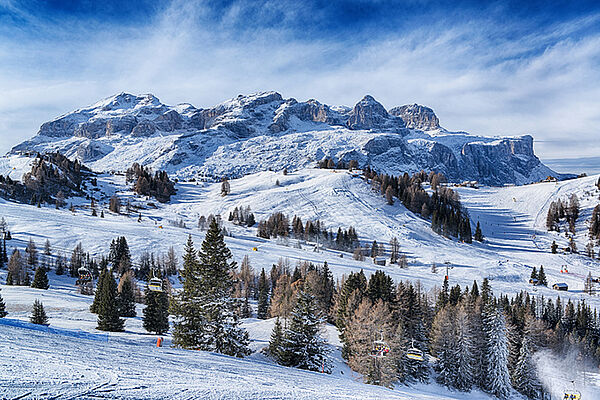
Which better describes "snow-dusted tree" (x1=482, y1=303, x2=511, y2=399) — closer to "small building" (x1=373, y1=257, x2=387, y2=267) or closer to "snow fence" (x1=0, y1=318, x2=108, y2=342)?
"snow fence" (x1=0, y1=318, x2=108, y2=342)

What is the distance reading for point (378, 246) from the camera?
130 meters

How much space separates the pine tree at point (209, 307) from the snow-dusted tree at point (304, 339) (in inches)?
261

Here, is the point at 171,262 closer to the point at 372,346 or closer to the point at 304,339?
the point at 304,339

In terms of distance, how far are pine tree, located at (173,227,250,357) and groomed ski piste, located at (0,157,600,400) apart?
4.72 meters

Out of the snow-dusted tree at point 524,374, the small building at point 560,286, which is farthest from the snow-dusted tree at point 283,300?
the small building at point 560,286

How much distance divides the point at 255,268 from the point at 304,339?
6913 centimetres

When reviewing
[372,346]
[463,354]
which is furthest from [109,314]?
[463,354]

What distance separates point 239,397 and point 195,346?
22420 mm

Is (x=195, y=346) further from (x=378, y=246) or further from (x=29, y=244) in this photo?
(x=378, y=246)

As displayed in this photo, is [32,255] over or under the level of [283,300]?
under

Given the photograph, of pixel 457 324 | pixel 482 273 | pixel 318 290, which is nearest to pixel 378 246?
pixel 482 273

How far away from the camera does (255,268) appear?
338 feet

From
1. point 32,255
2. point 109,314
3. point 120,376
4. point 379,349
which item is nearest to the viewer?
point 120,376

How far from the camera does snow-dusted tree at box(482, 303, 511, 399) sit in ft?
162
